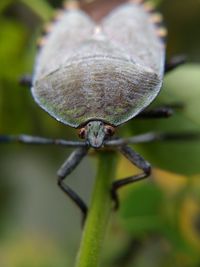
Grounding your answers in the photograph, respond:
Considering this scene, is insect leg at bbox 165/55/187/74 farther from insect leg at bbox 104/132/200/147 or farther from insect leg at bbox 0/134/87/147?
insect leg at bbox 0/134/87/147

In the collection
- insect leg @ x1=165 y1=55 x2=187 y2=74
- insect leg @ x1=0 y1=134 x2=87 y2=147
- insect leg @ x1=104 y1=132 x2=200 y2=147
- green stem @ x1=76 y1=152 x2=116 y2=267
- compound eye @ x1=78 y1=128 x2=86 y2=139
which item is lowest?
green stem @ x1=76 y1=152 x2=116 y2=267

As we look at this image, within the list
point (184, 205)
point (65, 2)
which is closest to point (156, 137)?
point (184, 205)

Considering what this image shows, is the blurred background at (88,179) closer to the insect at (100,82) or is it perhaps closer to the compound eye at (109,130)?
the insect at (100,82)

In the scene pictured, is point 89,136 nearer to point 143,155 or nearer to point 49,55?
point 143,155

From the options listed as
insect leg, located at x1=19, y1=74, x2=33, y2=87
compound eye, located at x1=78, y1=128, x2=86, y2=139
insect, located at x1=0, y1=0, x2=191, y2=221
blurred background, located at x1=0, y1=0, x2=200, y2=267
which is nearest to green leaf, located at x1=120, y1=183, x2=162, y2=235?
blurred background, located at x1=0, y1=0, x2=200, y2=267

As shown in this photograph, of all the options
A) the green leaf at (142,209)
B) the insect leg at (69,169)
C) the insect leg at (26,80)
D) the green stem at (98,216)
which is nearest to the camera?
the green stem at (98,216)

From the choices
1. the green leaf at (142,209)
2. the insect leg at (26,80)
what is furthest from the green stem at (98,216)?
the insect leg at (26,80)
